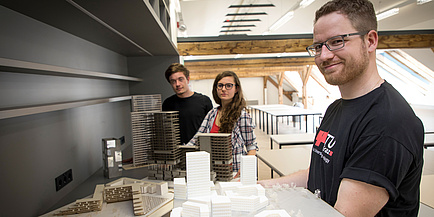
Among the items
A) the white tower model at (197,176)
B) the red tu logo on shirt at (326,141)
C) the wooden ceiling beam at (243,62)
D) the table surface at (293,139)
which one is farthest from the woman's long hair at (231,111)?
the wooden ceiling beam at (243,62)

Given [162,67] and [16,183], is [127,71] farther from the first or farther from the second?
[16,183]

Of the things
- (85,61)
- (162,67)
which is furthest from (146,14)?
(162,67)

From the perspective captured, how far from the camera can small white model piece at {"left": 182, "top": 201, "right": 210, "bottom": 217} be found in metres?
0.78

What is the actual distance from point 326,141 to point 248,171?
1.34 ft

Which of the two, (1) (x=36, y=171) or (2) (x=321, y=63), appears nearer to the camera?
(2) (x=321, y=63)

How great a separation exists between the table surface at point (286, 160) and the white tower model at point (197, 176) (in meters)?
1.69

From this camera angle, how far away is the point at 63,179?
1.90 meters

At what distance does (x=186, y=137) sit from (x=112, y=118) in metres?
1.12

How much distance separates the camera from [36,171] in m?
1.60

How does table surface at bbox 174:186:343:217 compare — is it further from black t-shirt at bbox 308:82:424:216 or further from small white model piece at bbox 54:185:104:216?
small white model piece at bbox 54:185:104:216

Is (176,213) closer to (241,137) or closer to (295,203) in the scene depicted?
(295,203)

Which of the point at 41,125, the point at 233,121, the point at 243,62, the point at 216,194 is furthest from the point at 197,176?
the point at 243,62

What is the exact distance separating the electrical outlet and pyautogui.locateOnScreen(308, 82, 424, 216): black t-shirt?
5.90 feet

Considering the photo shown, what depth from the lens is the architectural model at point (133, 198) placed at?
1354 mm
